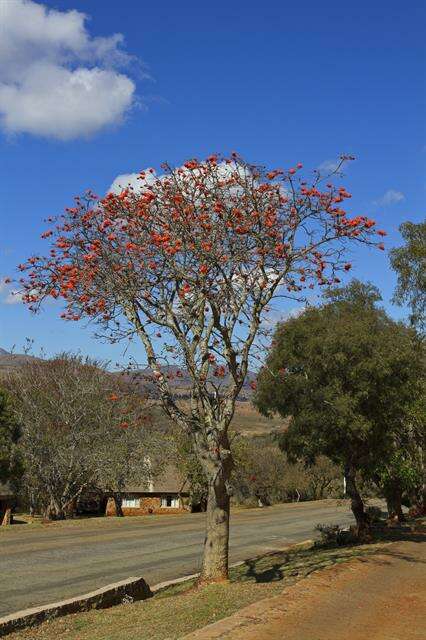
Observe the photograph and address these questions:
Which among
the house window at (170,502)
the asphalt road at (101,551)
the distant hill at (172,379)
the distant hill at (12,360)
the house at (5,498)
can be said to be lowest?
the asphalt road at (101,551)

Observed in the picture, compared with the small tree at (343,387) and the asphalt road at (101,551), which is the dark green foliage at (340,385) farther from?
the asphalt road at (101,551)

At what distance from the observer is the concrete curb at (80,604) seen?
920cm

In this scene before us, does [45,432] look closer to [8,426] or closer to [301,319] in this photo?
[8,426]

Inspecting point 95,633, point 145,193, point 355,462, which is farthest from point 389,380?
point 95,633

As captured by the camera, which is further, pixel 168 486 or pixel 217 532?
pixel 168 486

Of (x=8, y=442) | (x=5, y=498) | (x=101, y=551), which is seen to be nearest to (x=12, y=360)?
(x=8, y=442)

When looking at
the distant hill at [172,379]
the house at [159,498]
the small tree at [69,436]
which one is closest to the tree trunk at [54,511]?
the small tree at [69,436]

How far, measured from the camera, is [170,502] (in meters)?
57.7

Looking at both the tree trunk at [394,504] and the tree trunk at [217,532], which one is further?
the tree trunk at [394,504]

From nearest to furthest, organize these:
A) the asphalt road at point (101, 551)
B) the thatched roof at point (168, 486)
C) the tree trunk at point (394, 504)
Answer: the asphalt road at point (101, 551) → the tree trunk at point (394, 504) → the thatched roof at point (168, 486)

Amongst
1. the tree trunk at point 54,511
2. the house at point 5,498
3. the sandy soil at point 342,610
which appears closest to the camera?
the sandy soil at point 342,610

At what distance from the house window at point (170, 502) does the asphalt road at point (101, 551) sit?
21813 mm

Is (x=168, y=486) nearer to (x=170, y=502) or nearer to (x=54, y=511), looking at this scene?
(x=170, y=502)

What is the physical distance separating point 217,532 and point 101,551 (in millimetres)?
11175
